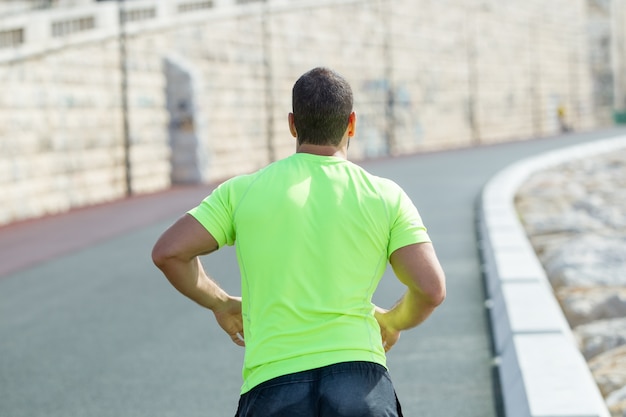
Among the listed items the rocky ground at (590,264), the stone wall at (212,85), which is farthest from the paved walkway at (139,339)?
the stone wall at (212,85)

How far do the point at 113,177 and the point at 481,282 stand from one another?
40.0 feet

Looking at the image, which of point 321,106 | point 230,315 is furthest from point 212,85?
point 321,106

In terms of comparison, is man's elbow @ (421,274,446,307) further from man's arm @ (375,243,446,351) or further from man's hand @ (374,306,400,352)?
man's hand @ (374,306,400,352)

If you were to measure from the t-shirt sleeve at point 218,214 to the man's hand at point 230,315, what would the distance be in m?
0.29

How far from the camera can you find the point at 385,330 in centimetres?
299

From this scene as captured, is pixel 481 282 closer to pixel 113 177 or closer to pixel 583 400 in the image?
pixel 583 400

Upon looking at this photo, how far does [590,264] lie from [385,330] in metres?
6.59

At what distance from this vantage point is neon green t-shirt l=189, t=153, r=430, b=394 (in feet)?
8.85

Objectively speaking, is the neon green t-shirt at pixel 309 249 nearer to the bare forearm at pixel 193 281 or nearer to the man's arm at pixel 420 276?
the man's arm at pixel 420 276

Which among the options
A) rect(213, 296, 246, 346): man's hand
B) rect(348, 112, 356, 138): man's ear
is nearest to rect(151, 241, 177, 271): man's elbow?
rect(213, 296, 246, 346): man's hand

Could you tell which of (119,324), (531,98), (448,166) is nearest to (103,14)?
(448,166)

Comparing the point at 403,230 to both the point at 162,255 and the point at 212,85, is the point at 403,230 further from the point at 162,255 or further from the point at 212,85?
the point at 212,85

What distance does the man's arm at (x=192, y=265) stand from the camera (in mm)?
2801

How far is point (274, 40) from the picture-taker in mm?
28953
